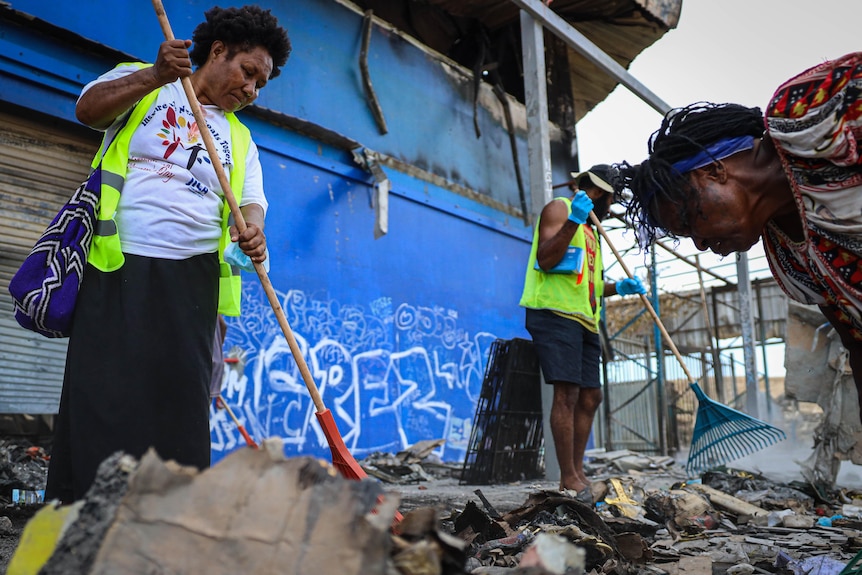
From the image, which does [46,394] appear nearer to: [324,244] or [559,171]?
[324,244]

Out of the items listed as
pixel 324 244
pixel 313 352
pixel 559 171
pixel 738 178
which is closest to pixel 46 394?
pixel 313 352

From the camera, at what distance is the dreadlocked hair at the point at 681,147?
192 centimetres

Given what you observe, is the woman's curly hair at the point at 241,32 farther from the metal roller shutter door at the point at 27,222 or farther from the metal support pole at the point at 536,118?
the metal support pole at the point at 536,118

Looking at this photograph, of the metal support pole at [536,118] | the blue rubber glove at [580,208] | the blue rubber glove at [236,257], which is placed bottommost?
the blue rubber glove at [236,257]

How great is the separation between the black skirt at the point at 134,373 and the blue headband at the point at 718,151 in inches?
62.6

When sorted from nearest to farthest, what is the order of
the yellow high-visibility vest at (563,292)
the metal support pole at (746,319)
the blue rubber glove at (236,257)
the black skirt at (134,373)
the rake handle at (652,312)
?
the black skirt at (134,373), the blue rubber glove at (236,257), the yellow high-visibility vest at (563,292), the rake handle at (652,312), the metal support pole at (746,319)

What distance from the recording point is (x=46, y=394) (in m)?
4.73

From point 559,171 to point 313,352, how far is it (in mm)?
5534

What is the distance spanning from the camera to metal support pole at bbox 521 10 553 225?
218 inches

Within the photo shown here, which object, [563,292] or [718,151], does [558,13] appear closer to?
[563,292]

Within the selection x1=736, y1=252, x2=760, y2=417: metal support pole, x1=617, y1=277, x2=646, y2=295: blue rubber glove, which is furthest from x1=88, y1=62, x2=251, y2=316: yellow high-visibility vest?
x1=736, y1=252, x2=760, y2=417: metal support pole

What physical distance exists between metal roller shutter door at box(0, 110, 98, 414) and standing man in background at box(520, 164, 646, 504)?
354cm

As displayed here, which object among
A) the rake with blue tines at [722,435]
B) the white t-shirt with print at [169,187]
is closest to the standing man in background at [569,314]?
the rake with blue tines at [722,435]

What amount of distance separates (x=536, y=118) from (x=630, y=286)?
1.83 metres
